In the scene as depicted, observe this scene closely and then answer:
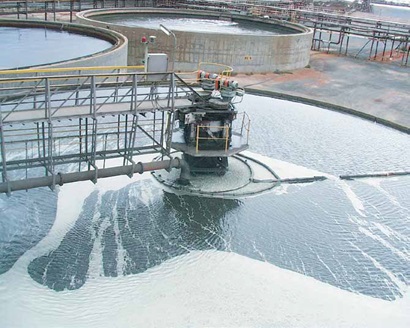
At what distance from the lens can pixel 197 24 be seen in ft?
125

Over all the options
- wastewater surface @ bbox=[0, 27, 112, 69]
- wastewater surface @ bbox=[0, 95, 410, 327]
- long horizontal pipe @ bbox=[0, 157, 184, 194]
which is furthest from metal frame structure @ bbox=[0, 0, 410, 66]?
long horizontal pipe @ bbox=[0, 157, 184, 194]

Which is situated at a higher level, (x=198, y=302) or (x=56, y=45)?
(x=56, y=45)

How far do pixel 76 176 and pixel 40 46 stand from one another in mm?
13834

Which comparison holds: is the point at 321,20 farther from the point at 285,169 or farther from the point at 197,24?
the point at 285,169

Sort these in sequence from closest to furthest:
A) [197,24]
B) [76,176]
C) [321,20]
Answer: [76,176], [197,24], [321,20]

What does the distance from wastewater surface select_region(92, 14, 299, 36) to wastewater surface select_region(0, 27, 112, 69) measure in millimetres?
7647

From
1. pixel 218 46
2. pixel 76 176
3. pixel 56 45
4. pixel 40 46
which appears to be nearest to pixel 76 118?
pixel 76 176

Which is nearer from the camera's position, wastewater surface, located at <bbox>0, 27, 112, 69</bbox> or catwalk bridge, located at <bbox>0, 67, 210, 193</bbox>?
catwalk bridge, located at <bbox>0, 67, 210, 193</bbox>

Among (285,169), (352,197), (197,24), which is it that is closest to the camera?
Result: (352,197)

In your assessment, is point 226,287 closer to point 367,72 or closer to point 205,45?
point 205,45

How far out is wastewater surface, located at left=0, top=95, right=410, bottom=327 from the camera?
10.7m

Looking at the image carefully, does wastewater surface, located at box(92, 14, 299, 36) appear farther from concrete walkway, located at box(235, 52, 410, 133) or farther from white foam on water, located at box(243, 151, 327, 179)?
white foam on water, located at box(243, 151, 327, 179)

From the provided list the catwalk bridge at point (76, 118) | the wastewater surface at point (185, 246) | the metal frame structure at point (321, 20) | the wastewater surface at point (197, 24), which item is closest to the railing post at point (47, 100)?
the catwalk bridge at point (76, 118)

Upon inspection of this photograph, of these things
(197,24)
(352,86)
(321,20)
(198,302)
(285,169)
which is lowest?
(198,302)
